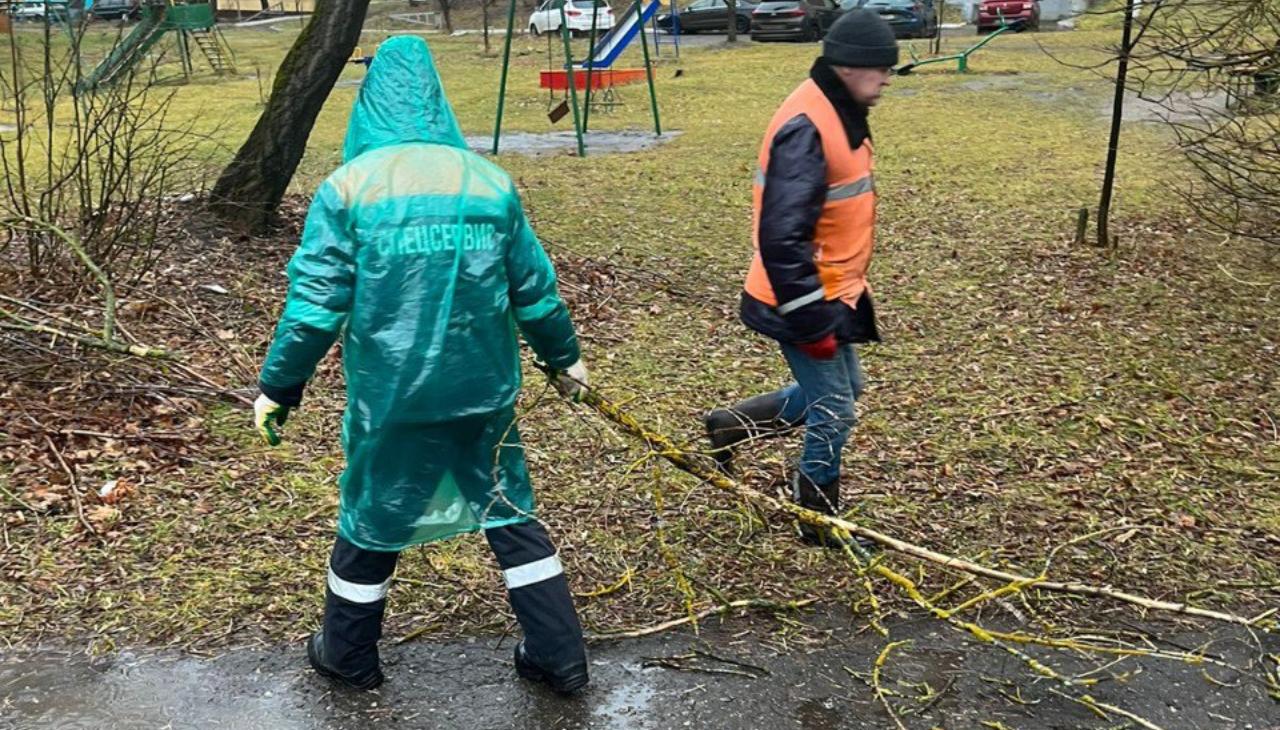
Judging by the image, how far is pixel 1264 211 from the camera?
21.6ft

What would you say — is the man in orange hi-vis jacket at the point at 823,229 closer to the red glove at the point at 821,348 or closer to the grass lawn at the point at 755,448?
the red glove at the point at 821,348

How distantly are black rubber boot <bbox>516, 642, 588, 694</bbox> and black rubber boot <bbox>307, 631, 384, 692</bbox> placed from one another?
15.4 inches

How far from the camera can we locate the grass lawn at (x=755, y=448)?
3.81 meters

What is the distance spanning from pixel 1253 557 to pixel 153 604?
3583 millimetres

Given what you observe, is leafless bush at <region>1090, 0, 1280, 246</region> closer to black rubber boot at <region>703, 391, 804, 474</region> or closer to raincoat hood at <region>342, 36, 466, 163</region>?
black rubber boot at <region>703, 391, 804, 474</region>

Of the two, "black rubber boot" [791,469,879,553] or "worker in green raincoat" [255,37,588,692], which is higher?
"worker in green raincoat" [255,37,588,692]

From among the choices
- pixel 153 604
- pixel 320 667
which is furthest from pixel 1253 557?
pixel 153 604

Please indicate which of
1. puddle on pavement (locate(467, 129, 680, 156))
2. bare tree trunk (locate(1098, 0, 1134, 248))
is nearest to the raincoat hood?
bare tree trunk (locate(1098, 0, 1134, 248))

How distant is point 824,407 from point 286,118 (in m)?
4.67

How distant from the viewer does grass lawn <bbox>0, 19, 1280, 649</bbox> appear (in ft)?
12.5

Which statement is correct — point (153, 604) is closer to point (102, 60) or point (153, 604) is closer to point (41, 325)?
point (41, 325)

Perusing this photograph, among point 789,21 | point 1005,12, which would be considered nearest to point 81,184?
point 789,21

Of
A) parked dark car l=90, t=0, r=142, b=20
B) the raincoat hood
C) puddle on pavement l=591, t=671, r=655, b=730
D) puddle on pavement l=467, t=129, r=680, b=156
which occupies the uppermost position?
parked dark car l=90, t=0, r=142, b=20

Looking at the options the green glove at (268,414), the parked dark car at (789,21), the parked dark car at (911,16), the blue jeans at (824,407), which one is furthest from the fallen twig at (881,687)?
the parked dark car at (911,16)
